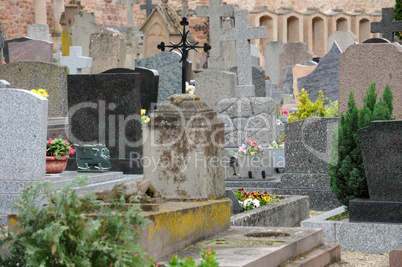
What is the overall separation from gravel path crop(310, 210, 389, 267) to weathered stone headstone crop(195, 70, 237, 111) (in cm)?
674

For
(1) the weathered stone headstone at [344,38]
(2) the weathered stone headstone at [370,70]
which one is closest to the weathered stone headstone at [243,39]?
(2) the weathered stone headstone at [370,70]

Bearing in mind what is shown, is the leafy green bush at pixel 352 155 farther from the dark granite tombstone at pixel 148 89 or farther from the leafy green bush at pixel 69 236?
the dark granite tombstone at pixel 148 89

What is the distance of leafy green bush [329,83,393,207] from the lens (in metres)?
6.34

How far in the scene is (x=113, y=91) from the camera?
8891 millimetres

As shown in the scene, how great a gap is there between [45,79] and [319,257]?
7066 millimetres

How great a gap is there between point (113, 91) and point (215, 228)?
4119mm

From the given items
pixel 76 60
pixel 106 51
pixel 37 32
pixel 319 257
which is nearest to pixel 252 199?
pixel 319 257

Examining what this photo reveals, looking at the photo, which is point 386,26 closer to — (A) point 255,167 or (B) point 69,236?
(A) point 255,167

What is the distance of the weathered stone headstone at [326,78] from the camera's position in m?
14.0

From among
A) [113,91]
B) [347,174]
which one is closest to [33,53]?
[113,91]

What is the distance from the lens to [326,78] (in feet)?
46.3

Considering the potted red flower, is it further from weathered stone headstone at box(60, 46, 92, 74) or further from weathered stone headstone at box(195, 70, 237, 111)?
weathered stone headstone at box(60, 46, 92, 74)

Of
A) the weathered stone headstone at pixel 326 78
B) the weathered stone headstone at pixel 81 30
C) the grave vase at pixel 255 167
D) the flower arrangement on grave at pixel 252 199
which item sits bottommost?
the flower arrangement on grave at pixel 252 199

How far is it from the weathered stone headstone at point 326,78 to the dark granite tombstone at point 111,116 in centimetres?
616
